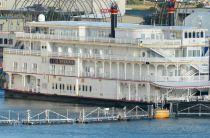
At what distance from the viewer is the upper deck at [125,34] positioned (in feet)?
323

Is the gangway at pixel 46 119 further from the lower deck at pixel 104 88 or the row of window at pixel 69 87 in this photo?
the row of window at pixel 69 87

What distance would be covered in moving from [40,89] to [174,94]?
34.8 feet

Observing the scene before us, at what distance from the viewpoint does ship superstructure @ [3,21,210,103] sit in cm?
9756

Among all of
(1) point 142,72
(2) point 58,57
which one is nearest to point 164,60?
(1) point 142,72

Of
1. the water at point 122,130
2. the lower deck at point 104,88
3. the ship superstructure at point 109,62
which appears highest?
the ship superstructure at point 109,62

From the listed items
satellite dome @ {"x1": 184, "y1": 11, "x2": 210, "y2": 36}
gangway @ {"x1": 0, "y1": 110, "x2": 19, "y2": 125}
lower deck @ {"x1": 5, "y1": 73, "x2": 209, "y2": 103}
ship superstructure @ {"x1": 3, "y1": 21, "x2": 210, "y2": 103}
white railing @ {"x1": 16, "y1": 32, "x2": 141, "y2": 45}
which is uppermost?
satellite dome @ {"x1": 184, "y1": 11, "x2": 210, "y2": 36}

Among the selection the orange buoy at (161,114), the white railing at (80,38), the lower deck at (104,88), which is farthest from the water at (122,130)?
the white railing at (80,38)

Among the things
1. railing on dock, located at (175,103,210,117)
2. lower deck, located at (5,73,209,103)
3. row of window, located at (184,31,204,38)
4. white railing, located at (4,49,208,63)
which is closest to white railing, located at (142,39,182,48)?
row of window, located at (184,31,204,38)

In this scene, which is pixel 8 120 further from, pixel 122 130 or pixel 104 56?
pixel 104 56

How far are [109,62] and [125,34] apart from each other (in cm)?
196

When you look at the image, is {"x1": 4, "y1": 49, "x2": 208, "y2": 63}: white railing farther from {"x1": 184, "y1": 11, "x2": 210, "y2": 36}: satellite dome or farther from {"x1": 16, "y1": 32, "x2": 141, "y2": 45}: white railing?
{"x1": 184, "y1": 11, "x2": 210, "y2": 36}: satellite dome

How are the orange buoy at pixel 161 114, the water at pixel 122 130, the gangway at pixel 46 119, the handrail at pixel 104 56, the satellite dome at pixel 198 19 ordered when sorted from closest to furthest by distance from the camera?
1. the water at pixel 122 130
2. the gangway at pixel 46 119
3. the orange buoy at pixel 161 114
4. the handrail at pixel 104 56
5. the satellite dome at pixel 198 19

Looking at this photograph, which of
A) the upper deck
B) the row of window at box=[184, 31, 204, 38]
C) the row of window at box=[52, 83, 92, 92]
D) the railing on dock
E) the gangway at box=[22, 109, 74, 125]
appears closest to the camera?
the gangway at box=[22, 109, 74, 125]

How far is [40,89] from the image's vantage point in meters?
104
